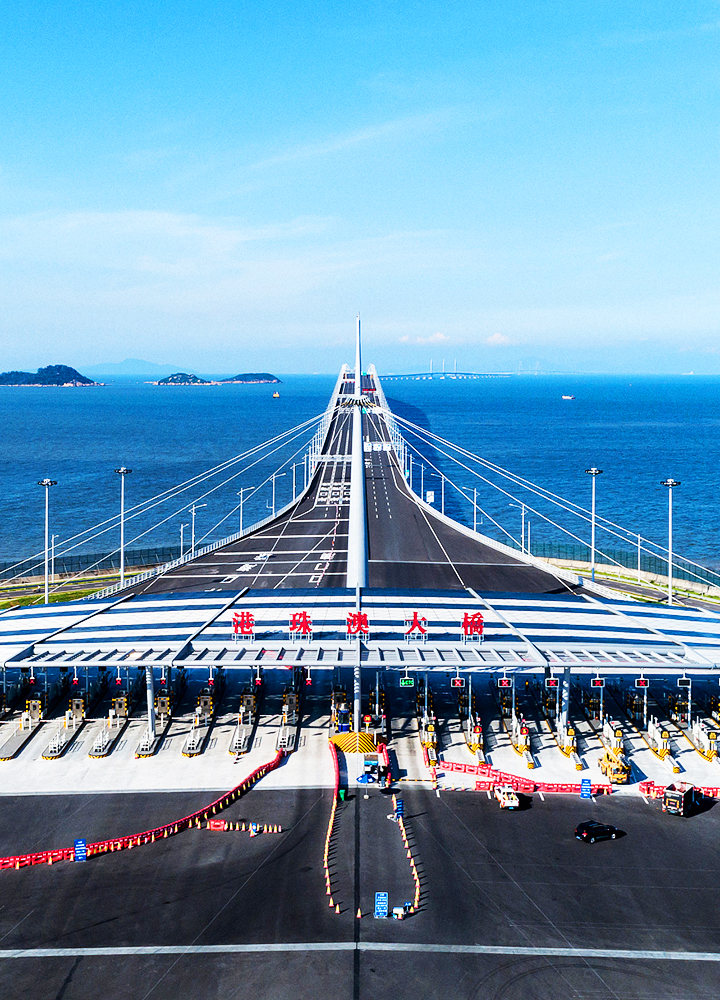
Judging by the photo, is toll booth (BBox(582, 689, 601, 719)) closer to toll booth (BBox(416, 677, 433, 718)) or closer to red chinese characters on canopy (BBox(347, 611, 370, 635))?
toll booth (BBox(416, 677, 433, 718))

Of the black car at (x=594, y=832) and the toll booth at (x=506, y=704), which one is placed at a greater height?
the toll booth at (x=506, y=704)

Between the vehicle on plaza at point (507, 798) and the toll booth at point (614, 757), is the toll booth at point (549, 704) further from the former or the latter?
the vehicle on plaza at point (507, 798)

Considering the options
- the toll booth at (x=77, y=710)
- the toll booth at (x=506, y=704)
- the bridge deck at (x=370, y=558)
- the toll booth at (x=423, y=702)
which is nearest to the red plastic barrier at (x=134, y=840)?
the toll booth at (x=423, y=702)

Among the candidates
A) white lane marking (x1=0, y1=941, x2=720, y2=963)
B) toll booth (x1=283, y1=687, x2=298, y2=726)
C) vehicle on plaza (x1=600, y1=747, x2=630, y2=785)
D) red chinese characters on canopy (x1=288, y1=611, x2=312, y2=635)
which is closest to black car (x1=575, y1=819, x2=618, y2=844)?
vehicle on plaza (x1=600, y1=747, x2=630, y2=785)

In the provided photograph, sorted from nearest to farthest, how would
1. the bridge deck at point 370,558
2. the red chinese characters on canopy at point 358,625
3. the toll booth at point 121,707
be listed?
the red chinese characters on canopy at point 358,625 → the toll booth at point 121,707 → the bridge deck at point 370,558

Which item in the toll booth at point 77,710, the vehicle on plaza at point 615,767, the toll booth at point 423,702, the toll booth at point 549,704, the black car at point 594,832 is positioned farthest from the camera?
the toll booth at point 549,704

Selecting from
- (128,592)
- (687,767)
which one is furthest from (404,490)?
(687,767)

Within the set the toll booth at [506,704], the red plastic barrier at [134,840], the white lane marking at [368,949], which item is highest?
the toll booth at [506,704]
